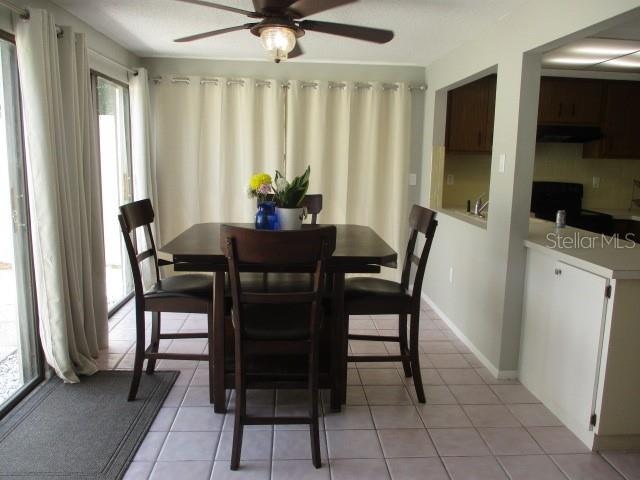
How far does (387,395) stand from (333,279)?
0.76 m

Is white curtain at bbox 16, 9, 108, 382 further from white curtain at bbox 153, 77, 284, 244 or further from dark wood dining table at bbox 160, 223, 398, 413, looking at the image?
white curtain at bbox 153, 77, 284, 244

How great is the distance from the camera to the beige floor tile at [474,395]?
2689 millimetres

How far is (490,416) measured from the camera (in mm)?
2535

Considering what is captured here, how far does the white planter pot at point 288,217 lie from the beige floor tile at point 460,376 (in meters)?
1.32

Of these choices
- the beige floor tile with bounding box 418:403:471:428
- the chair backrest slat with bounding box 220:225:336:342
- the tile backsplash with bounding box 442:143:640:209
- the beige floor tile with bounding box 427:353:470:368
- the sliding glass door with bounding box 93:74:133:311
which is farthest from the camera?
the tile backsplash with bounding box 442:143:640:209

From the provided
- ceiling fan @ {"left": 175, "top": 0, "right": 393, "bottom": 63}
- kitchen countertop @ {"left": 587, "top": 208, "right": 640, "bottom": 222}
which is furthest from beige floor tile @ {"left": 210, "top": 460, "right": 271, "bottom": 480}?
kitchen countertop @ {"left": 587, "top": 208, "right": 640, "bottom": 222}

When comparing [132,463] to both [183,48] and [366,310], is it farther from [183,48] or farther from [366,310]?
[183,48]

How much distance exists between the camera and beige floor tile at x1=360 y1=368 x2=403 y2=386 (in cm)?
289

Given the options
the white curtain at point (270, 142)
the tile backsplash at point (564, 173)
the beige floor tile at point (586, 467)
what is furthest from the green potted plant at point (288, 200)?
the tile backsplash at point (564, 173)

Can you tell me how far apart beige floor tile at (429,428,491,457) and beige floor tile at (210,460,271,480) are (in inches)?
30.9

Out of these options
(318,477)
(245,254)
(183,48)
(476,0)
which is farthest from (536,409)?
(183,48)

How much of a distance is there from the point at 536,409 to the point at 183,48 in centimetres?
375

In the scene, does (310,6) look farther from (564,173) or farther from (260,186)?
(564,173)

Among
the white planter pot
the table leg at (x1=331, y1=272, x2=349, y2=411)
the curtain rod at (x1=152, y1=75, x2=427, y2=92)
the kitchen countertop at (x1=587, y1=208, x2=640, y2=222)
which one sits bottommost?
the table leg at (x1=331, y1=272, x2=349, y2=411)
